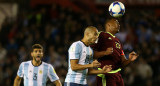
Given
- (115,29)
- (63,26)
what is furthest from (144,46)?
(115,29)

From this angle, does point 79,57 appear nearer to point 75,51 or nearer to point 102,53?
point 75,51

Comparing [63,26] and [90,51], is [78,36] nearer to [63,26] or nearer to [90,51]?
[63,26]

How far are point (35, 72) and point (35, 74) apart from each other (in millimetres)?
42

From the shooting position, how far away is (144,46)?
1357 cm

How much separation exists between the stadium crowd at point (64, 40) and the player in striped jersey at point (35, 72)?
4.57m

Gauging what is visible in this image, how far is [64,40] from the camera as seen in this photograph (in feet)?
47.5

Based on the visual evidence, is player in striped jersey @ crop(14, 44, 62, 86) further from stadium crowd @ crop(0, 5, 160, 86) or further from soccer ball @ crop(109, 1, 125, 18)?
stadium crowd @ crop(0, 5, 160, 86)

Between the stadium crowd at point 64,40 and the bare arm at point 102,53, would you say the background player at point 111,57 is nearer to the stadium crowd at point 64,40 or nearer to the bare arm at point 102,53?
the bare arm at point 102,53

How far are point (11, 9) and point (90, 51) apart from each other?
1246cm

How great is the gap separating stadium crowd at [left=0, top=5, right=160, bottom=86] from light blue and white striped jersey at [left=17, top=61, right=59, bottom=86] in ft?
15.0

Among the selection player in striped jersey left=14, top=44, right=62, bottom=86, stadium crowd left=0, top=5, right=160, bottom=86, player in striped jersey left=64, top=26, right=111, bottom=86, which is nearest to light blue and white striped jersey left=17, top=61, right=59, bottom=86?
player in striped jersey left=14, top=44, right=62, bottom=86

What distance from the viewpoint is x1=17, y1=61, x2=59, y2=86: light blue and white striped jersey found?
7734 millimetres

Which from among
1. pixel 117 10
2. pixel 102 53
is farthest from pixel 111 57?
pixel 117 10

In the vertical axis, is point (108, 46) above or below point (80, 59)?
above
